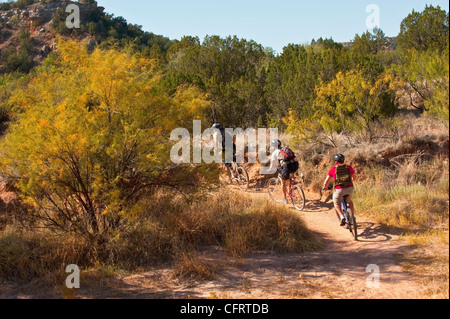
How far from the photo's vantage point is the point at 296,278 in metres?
5.63

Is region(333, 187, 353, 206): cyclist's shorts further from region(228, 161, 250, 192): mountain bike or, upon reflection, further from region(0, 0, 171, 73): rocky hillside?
region(0, 0, 171, 73): rocky hillside

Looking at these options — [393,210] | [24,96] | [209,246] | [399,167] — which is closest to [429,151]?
[399,167]

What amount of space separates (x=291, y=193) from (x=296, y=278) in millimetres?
4074

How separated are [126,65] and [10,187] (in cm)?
422

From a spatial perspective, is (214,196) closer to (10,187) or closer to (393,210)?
(393,210)

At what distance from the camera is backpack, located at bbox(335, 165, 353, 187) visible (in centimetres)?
732

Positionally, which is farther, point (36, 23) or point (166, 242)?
point (36, 23)

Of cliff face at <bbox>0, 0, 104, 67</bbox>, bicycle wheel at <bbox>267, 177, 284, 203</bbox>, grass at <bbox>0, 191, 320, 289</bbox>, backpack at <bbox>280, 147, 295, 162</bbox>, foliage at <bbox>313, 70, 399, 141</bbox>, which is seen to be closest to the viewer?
grass at <bbox>0, 191, 320, 289</bbox>

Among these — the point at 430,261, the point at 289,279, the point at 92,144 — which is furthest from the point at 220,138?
the point at 430,261

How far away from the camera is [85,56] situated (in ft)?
23.9

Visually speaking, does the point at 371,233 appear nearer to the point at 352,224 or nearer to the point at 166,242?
the point at 352,224

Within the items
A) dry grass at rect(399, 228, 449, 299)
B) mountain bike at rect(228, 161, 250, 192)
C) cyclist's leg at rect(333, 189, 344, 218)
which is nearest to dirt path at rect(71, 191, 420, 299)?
dry grass at rect(399, 228, 449, 299)

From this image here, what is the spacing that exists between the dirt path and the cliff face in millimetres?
42885
